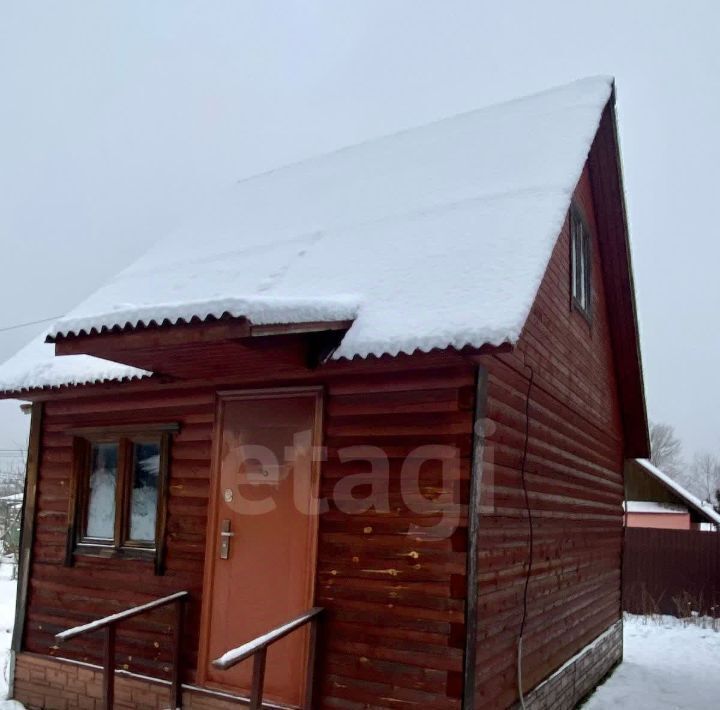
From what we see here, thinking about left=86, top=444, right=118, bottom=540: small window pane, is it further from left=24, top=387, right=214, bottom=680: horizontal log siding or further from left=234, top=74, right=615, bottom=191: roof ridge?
left=234, top=74, right=615, bottom=191: roof ridge

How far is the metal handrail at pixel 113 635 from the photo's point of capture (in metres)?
6.09

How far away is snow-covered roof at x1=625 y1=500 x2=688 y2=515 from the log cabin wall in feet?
54.7

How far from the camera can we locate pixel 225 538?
6520mm

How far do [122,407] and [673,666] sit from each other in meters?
7.80

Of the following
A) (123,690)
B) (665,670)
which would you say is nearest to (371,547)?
(123,690)

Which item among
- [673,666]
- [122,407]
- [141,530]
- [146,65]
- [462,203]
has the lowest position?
[673,666]

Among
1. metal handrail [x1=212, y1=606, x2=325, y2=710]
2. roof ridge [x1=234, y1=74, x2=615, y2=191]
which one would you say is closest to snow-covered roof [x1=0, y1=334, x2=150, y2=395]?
metal handrail [x1=212, y1=606, x2=325, y2=710]

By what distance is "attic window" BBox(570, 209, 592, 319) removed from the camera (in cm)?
841

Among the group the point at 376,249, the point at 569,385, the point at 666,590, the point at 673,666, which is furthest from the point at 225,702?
the point at 666,590

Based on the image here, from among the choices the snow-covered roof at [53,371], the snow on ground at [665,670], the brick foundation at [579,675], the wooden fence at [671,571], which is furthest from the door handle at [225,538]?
the wooden fence at [671,571]

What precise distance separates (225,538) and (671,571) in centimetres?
1274

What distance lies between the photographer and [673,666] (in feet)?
35.2

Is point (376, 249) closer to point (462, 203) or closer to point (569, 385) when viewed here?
point (462, 203)

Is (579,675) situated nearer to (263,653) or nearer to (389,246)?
(263,653)
